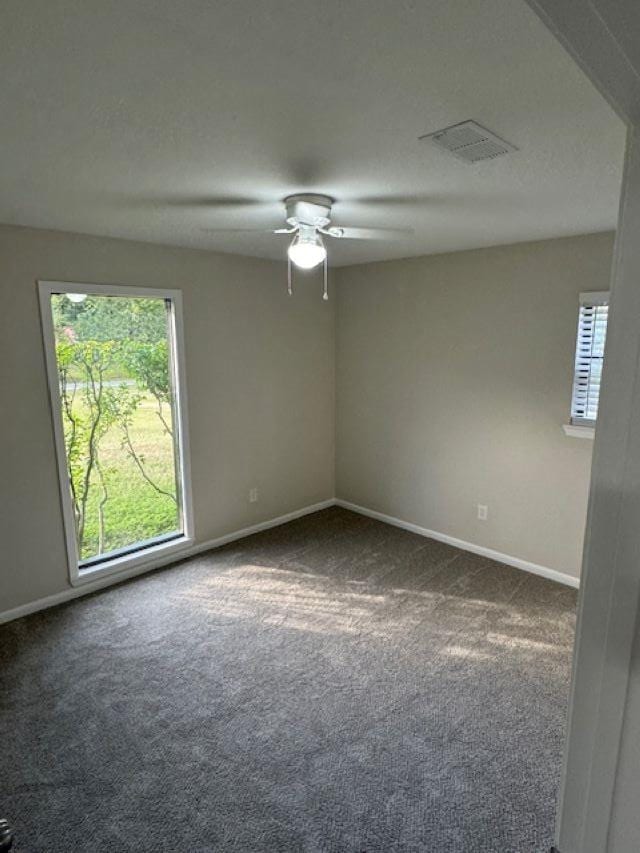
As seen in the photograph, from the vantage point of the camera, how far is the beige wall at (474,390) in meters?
3.36

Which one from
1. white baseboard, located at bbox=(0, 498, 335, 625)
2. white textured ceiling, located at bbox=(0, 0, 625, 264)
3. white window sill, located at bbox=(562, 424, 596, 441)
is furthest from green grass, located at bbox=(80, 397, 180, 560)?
white window sill, located at bbox=(562, 424, 596, 441)

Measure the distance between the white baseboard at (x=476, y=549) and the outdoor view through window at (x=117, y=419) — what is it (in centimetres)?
182

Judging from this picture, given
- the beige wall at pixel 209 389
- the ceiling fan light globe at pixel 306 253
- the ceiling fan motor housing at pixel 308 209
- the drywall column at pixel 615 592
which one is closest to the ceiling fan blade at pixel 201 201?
the ceiling fan motor housing at pixel 308 209

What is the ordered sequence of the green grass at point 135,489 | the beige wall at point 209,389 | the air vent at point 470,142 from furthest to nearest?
the green grass at point 135,489 < the beige wall at point 209,389 < the air vent at point 470,142

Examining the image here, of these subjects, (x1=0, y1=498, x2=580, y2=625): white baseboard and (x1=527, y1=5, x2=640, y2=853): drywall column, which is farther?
(x1=0, y1=498, x2=580, y2=625): white baseboard

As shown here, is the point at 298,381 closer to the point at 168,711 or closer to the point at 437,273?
the point at 437,273

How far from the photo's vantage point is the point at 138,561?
3.66 metres

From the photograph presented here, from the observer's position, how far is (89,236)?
10.3 feet

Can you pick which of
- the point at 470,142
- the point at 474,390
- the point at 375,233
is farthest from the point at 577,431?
the point at 470,142

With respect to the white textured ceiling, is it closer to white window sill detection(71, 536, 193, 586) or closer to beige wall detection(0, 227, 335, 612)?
beige wall detection(0, 227, 335, 612)

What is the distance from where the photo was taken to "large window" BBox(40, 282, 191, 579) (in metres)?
3.21

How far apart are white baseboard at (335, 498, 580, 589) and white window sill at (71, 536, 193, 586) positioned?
174 centimetres

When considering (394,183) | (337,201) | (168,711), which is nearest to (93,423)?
(168,711)

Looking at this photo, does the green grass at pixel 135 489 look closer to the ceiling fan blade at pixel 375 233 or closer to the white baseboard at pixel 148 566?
the white baseboard at pixel 148 566
